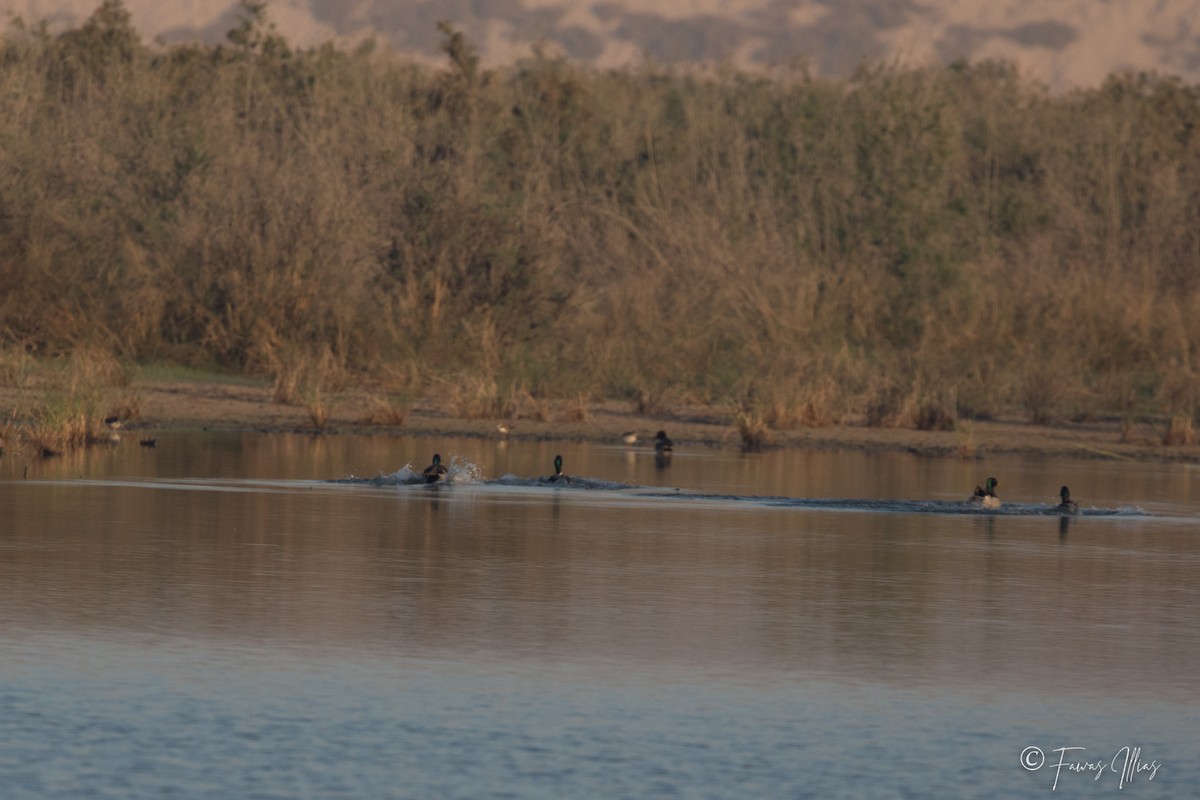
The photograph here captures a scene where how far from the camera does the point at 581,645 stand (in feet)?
33.1

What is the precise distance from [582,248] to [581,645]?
88.6ft

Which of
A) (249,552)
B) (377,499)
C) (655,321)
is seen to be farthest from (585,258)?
(249,552)

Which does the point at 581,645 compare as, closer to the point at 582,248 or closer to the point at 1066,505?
the point at 1066,505

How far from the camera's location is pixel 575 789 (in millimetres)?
7328

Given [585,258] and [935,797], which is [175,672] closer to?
[935,797]

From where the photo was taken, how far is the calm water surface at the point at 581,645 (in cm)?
767

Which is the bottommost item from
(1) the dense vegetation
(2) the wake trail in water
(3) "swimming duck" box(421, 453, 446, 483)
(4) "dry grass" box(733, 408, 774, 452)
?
(2) the wake trail in water

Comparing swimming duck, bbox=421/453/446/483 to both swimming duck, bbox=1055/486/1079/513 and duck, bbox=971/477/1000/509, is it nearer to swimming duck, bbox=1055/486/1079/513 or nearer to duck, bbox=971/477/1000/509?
duck, bbox=971/477/1000/509

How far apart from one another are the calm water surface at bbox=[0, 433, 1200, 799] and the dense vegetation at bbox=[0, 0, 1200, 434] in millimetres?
11044

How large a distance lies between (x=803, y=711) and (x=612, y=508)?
8568mm

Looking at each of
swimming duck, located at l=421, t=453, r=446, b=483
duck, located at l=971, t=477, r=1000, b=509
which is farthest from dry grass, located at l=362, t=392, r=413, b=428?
duck, located at l=971, t=477, r=1000, b=509

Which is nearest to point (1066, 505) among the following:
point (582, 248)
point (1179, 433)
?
point (1179, 433)

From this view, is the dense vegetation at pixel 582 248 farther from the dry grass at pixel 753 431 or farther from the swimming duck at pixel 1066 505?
the swimming duck at pixel 1066 505

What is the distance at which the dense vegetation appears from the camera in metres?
30.5
